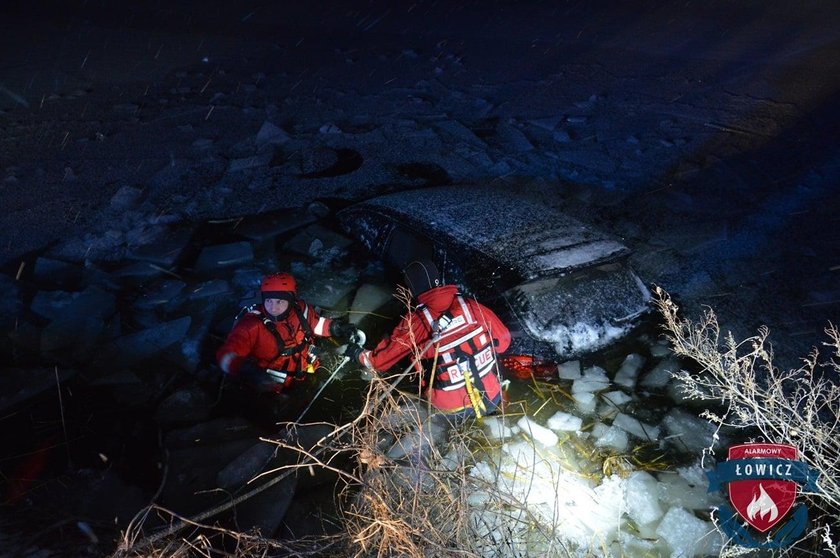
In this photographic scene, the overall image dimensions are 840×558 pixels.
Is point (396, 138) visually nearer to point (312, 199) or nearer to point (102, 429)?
point (312, 199)

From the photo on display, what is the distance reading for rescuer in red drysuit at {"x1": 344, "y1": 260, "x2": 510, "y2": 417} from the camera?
3.61 metres

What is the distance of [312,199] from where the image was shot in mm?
7051

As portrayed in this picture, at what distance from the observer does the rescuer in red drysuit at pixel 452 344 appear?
361 centimetres

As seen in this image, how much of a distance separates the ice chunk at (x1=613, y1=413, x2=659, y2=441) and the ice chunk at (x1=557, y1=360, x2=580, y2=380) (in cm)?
48

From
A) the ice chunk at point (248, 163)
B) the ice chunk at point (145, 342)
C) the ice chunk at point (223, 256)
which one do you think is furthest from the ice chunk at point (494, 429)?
the ice chunk at point (248, 163)

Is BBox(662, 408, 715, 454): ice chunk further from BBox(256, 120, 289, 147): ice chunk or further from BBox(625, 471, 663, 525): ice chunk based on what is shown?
BBox(256, 120, 289, 147): ice chunk

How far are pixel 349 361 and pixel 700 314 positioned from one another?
342cm

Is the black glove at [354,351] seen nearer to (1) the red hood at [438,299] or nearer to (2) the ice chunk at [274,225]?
(1) the red hood at [438,299]

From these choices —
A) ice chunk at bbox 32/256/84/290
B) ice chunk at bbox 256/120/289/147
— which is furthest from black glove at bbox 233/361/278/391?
ice chunk at bbox 256/120/289/147

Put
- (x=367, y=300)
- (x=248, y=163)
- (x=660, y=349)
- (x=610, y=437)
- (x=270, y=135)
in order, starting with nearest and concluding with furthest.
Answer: (x=610, y=437), (x=660, y=349), (x=367, y=300), (x=248, y=163), (x=270, y=135)

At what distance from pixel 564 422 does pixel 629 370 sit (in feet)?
2.80

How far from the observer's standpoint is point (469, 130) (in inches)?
340

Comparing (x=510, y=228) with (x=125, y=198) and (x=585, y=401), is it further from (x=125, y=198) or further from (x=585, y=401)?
(x=125, y=198)

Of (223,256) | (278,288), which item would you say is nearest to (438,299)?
(278,288)
